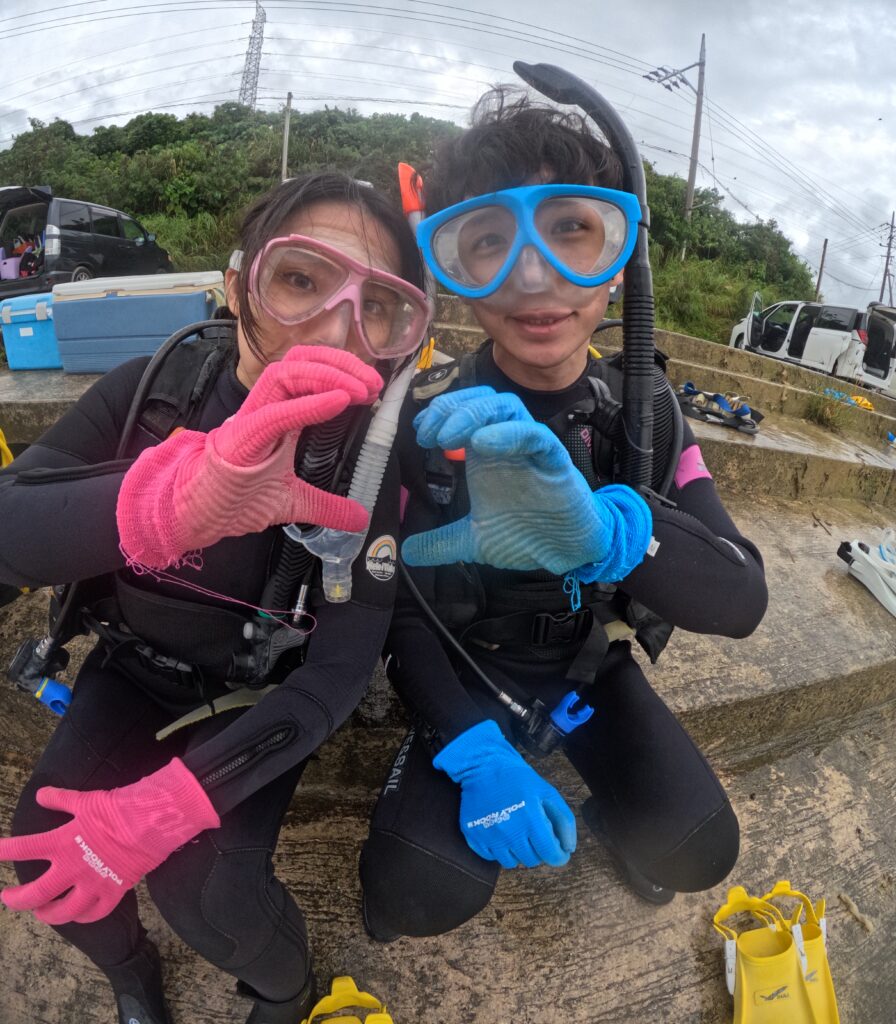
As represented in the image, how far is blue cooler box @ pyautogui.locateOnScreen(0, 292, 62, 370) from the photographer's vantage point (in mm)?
3963

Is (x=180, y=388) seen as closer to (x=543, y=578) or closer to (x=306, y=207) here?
(x=306, y=207)

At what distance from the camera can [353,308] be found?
3.97 ft

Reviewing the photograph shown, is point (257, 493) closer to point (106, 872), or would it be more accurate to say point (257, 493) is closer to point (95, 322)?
point (106, 872)

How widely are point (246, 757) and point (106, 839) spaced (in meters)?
0.25

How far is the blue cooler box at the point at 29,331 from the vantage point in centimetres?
396

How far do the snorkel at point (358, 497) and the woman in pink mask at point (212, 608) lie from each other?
6 cm

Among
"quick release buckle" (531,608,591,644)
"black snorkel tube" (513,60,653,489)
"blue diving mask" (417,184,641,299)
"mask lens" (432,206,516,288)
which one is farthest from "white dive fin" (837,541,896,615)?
"mask lens" (432,206,516,288)

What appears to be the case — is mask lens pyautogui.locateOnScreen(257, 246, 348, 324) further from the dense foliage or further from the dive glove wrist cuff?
the dense foliage

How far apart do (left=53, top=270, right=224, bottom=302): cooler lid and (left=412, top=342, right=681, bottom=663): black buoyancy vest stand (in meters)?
2.65

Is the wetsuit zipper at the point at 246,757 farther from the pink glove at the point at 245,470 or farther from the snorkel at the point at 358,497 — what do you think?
the pink glove at the point at 245,470

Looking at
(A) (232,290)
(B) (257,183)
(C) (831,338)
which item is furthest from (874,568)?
(B) (257,183)

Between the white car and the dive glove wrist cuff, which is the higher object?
the dive glove wrist cuff

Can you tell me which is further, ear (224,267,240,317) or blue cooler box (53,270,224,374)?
blue cooler box (53,270,224,374)

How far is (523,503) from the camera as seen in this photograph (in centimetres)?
104
